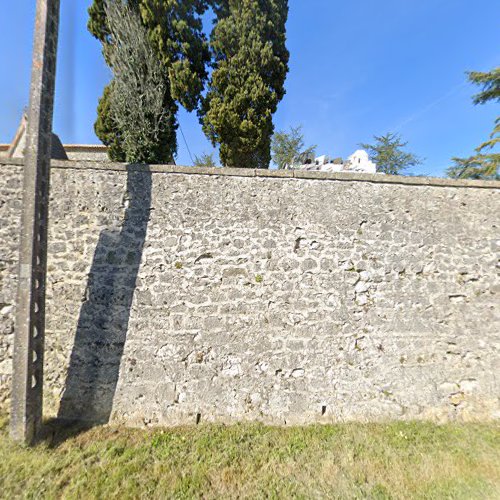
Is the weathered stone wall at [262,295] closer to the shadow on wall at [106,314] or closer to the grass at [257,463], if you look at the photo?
the shadow on wall at [106,314]

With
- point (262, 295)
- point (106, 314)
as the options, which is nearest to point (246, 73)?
point (262, 295)

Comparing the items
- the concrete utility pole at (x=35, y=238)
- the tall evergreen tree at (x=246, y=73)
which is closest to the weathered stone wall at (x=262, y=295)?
the concrete utility pole at (x=35, y=238)

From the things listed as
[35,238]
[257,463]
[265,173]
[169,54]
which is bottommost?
[257,463]

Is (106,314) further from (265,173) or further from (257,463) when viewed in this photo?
(265,173)

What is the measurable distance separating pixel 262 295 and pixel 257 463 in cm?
200

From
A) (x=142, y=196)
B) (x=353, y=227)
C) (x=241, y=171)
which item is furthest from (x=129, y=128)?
(x=353, y=227)

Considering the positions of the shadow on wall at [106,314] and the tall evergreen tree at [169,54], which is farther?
the tall evergreen tree at [169,54]

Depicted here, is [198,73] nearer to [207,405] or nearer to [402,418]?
[207,405]

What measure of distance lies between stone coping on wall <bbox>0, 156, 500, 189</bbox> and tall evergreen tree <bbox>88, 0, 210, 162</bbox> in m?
3.61

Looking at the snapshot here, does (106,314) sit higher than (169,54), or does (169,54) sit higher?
(169,54)

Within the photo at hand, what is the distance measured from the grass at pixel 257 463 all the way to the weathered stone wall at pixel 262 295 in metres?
0.29

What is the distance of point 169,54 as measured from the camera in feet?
21.5

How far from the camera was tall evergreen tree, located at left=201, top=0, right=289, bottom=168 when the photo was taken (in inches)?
257

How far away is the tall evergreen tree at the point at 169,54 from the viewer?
6.40 metres
